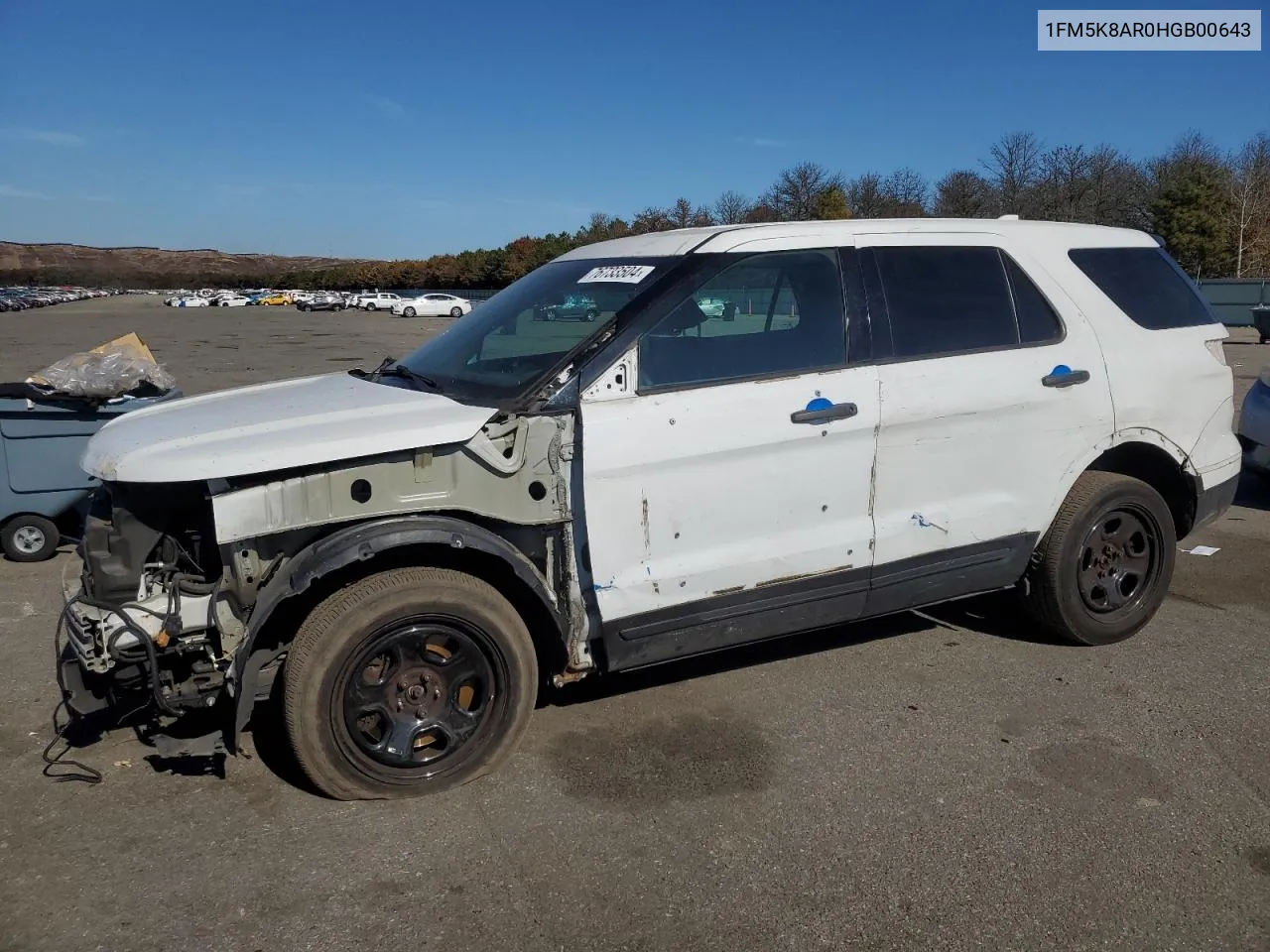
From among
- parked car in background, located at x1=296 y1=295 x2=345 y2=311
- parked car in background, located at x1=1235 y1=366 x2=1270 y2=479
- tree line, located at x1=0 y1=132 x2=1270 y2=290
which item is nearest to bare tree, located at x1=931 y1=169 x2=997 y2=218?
tree line, located at x1=0 y1=132 x2=1270 y2=290

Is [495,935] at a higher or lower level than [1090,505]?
lower

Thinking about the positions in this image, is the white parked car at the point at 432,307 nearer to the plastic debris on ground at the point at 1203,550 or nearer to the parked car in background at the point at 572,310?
the plastic debris on ground at the point at 1203,550

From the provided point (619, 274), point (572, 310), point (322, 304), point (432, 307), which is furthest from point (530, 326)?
point (322, 304)

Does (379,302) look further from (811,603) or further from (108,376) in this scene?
(811,603)

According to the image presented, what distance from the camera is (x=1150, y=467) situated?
485cm

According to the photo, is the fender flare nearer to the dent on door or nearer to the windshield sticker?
the dent on door

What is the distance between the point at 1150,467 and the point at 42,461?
6.39 metres

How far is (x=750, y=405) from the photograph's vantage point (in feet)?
11.9

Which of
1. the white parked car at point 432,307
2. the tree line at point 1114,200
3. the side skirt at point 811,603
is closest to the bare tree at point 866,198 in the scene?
the tree line at point 1114,200

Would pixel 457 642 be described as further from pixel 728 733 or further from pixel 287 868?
pixel 728 733

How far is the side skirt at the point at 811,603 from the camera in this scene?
11.9ft

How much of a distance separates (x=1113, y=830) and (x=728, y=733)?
1381mm

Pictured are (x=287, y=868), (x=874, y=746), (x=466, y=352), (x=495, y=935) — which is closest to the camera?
(x=495, y=935)

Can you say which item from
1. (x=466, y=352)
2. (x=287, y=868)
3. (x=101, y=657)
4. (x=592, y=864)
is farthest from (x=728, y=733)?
(x=101, y=657)
